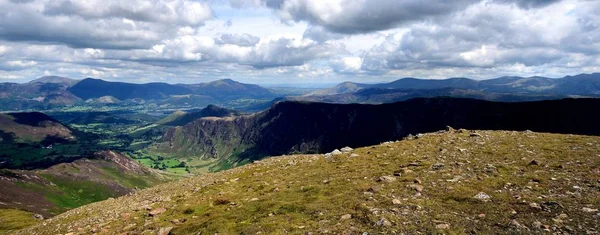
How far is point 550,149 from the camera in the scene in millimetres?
27984

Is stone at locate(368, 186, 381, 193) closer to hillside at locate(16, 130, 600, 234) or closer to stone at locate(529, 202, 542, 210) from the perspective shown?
hillside at locate(16, 130, 600, 234)

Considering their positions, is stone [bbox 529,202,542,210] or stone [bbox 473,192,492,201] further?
stone [bbox 473,192,492,201]

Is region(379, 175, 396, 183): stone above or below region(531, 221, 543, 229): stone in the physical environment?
below

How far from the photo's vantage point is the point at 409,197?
66.2 feet

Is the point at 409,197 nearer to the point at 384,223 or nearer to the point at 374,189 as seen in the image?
the point at 374,189

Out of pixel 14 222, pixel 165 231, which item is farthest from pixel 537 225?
pixel 14 222

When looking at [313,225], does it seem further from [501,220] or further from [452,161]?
[452,161]

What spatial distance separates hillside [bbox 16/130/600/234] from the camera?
16.3m

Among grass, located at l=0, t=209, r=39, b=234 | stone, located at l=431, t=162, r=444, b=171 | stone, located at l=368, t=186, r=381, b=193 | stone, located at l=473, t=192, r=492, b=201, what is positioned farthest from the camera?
grass, located at l=0, t=209, r=39, b=234

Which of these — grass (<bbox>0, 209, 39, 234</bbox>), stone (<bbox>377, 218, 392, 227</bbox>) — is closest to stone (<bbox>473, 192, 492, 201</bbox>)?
stone (<bbox>377, 218, 392, 227</bbox>)

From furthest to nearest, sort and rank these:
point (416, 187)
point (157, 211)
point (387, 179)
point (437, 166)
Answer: point (157, 211), point (437, 166), point (387, 179), point (416, 187)

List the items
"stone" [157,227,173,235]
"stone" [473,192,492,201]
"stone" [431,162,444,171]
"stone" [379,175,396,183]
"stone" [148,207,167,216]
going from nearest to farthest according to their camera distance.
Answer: "stone" [473,192,492,201] < "stone" [157,227,173,235] < "stone" [379,175,396,183] < "stone" [431,162,444,171] < "stone" [148,207,167,216]

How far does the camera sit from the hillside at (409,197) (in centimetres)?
1633

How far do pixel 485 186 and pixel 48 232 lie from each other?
33.7 m
